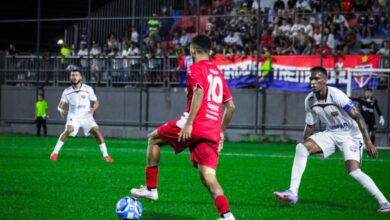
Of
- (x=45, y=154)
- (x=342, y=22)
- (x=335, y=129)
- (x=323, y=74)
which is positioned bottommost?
(x=45, y=154)

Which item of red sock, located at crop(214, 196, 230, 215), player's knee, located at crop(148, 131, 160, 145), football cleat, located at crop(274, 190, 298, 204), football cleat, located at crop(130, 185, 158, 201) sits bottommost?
football cleat, located at crop(274, 190, 298, 204)

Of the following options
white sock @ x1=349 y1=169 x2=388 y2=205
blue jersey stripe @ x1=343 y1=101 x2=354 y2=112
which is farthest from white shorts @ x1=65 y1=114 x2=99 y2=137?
white sock @ x1=349 y1=169 x2=388 y2=205

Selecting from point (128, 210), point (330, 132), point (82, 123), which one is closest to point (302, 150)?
point (330, 132)

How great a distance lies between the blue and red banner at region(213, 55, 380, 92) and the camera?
98.7 ft

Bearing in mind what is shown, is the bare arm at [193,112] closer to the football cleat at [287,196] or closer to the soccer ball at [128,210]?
the soccer ball at [128,210]

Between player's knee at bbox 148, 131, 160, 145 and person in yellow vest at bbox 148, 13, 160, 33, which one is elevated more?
person in yellow vest at bbox 148, 13, 160, 33

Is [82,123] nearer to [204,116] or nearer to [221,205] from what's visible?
[204,116]

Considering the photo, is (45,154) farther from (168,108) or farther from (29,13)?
(29,13)

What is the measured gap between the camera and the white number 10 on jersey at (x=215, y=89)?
8.87 m

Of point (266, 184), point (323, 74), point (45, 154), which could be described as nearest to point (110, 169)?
point (266, 184)

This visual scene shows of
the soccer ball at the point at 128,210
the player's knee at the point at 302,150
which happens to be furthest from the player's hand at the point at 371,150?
the soccer ball at the point at 128,210

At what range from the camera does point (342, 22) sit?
104 feet

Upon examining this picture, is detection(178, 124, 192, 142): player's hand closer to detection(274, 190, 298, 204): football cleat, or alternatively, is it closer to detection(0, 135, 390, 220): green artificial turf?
detection(0, 135, 390, 220): green artificial turf

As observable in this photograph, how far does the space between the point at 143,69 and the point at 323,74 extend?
24.2 meters
